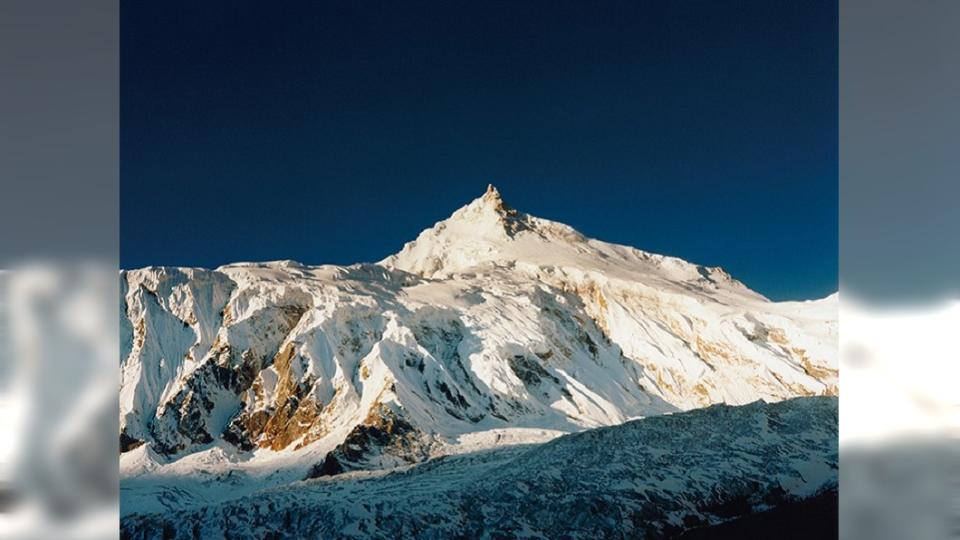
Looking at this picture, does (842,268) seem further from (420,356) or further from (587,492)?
(420,356)

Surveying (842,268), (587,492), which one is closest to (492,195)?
(587,492)

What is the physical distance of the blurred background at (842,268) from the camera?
1.76 metres

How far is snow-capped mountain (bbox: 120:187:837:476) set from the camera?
16141 millimetres

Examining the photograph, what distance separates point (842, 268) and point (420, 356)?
51.6 ft

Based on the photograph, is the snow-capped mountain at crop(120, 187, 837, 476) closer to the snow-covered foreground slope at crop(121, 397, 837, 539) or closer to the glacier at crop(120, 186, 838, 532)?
the glacier at crop(120, 186, 838, 532)

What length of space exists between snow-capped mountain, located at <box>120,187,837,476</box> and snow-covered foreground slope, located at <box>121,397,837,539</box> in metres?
7.49

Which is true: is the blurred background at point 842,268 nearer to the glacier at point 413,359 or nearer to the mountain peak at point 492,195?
the glacier at point 413,359

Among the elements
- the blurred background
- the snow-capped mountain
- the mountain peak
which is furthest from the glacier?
the blurred background

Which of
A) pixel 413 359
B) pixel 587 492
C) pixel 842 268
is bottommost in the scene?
pixel 413 359

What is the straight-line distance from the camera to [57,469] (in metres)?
1.76

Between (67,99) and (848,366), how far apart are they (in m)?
2.00

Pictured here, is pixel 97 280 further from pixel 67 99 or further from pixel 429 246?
pixel 429 246

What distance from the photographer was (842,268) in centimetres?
195

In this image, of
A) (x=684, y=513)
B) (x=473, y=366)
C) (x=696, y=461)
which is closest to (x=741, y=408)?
(x=696, y=461)
